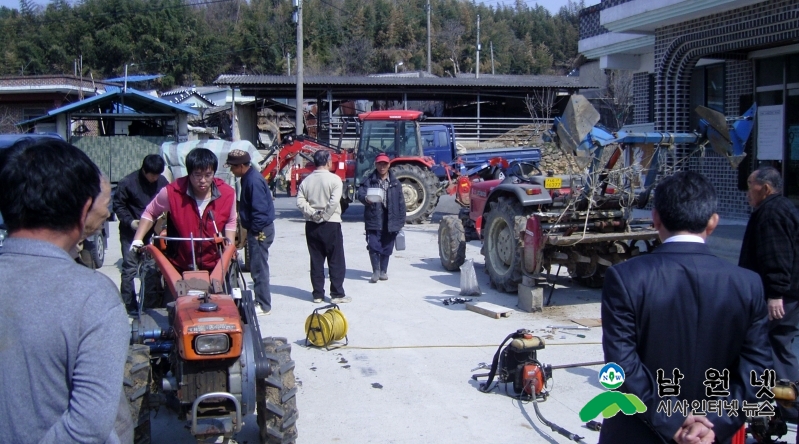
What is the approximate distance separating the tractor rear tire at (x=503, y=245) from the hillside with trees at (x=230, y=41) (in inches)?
1363

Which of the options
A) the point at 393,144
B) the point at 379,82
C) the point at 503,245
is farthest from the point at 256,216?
the point at 379,82

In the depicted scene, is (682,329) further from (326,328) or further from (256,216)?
(256,216)

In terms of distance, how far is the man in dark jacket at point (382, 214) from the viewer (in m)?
9.55

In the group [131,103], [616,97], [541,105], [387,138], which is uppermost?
[616,97]

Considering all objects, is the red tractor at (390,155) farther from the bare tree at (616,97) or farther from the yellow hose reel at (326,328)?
the bare tree at (616,97)

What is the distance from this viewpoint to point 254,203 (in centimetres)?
775

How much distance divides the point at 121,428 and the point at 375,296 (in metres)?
6.78

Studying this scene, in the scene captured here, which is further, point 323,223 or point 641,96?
point 641,96

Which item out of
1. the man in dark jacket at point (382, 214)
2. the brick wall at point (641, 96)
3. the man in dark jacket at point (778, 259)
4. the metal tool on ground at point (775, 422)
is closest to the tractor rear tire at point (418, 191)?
the brick wall at point (641, 96)

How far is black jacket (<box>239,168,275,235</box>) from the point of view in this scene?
25.4 feet

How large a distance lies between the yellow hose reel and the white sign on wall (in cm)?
828

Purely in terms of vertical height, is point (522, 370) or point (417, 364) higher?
point (522, 370)

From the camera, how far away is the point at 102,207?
2.25m

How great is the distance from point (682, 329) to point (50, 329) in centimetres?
197
